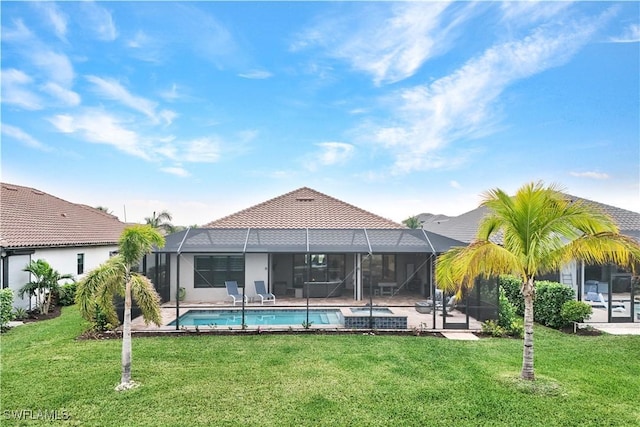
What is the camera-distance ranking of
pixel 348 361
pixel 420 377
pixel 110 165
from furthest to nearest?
pixel 110 165
pixel 348 361
pixel 420 377

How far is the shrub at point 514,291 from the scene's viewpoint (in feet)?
44.4

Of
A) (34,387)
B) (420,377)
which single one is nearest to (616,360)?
(420,377)

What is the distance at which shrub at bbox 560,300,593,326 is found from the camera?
11633 mm

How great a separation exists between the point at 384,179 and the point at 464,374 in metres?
18.4

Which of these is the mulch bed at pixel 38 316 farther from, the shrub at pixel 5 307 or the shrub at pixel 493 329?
the shrub at pixel 493 329

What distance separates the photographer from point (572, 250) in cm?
718

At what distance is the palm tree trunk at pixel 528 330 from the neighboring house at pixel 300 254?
4.91m

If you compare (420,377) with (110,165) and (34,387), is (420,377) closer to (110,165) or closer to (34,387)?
(34,387)

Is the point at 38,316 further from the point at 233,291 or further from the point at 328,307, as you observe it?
the point at 328,307

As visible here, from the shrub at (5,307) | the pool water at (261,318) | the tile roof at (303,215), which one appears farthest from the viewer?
the tile roof at (303,215)

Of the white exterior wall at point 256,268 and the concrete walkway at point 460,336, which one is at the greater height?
the white exterior wall at point 256,268

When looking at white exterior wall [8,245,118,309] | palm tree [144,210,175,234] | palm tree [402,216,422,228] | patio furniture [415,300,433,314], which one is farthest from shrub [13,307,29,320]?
palm tree [402,216,422,228]

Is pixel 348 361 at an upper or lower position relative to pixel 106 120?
lower

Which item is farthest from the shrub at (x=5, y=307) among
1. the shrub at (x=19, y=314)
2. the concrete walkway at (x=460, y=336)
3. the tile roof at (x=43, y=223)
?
the concrete walkway at (x=460, y=336)
